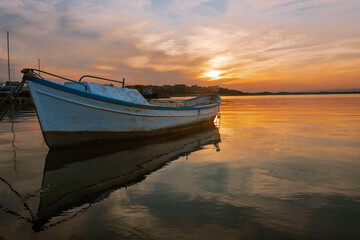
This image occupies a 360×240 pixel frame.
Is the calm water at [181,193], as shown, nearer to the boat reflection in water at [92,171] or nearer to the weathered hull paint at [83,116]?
the boat reflection in water at [92,171]

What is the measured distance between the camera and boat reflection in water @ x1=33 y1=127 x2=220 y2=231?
417cm

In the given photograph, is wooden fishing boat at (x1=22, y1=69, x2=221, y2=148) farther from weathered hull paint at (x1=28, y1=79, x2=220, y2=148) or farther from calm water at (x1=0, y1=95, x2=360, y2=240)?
calm water at (x1=0, y1=95, x2=360, y2=240)

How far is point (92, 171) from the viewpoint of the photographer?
6262 millimetres

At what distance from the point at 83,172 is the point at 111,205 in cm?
239

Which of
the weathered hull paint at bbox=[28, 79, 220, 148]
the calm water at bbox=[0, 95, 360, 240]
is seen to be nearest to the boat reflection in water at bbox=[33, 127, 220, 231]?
the calm water at bbox=[0, 95, 360, 240]

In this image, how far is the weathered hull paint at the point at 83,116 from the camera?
778 cm

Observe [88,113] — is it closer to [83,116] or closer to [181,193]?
[83,116]

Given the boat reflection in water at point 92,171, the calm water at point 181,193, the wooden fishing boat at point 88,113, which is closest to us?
the calm water at point 181,193

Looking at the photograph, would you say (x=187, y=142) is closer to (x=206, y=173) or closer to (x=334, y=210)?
(x=206, y=173)

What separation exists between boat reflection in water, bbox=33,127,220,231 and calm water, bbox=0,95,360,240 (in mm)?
24

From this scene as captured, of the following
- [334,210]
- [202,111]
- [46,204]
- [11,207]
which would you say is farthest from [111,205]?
[202,111]

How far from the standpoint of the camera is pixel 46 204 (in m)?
4.20

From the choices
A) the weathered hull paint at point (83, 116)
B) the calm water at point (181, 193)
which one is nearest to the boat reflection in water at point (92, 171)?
the calm water at point (181, 193)

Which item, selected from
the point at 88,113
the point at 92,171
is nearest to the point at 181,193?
the point at 92,171
